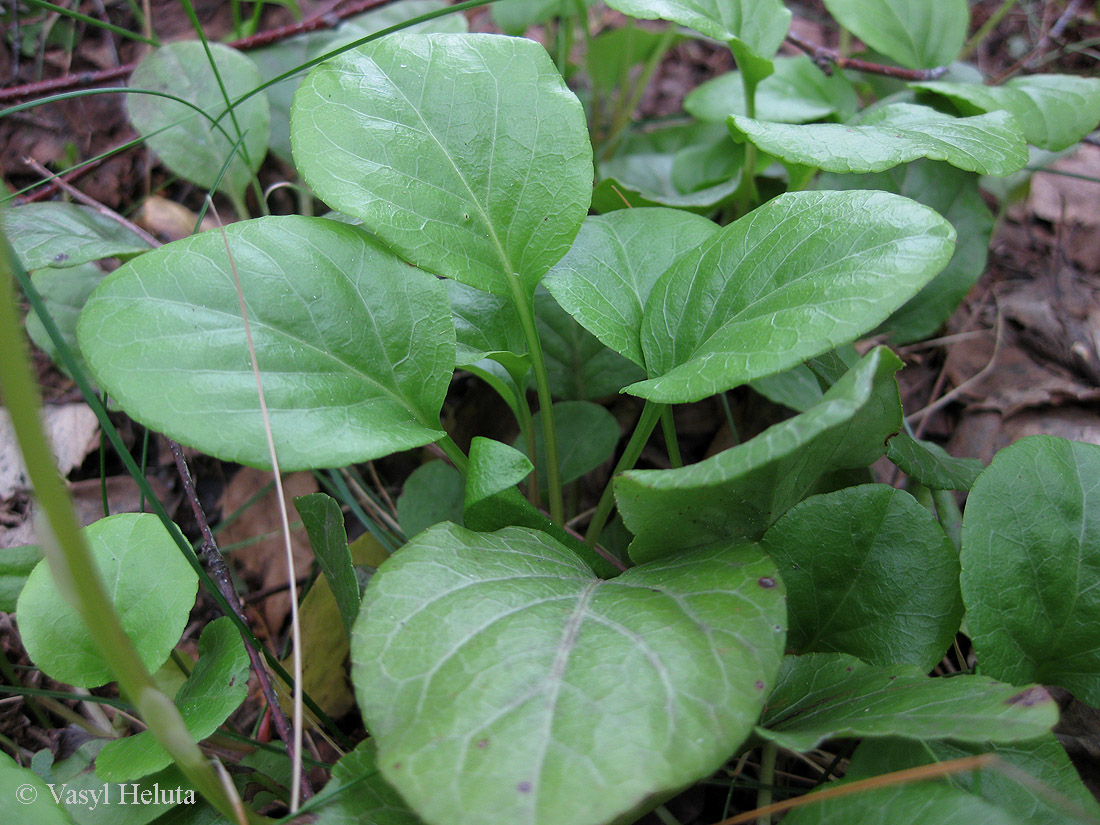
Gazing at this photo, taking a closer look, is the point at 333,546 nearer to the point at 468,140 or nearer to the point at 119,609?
the point at 119,609

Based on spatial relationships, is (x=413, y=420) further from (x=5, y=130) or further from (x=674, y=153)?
(x=5, y=130)

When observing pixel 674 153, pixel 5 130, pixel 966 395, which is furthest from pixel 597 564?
pixel 5 130

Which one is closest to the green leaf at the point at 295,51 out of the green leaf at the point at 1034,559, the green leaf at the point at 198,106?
the green leaf at the point at 198,106

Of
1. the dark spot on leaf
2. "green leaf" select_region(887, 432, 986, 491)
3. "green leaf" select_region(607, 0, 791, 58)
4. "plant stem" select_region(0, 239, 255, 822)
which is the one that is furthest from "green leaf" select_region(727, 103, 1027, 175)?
"plant stem" select_region(0, 239, 255, 822)

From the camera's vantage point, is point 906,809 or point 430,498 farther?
point 430,498

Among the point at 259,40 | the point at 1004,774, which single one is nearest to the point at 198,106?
the point at 259,40

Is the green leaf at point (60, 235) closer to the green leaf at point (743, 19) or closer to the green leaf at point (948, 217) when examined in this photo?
the green leaf at point (743, 19)
